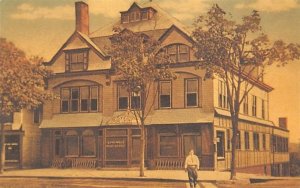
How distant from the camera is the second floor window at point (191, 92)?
933 inches

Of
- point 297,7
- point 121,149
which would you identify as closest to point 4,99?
point 121,149

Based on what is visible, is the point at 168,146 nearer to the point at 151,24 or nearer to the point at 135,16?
the point at 151,24

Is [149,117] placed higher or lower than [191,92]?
lower

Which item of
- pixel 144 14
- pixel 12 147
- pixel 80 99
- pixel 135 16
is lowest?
pixel 12 147

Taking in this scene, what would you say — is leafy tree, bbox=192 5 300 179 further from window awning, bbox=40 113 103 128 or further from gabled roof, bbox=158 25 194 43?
→ window awning, bbox=40 113 103 128

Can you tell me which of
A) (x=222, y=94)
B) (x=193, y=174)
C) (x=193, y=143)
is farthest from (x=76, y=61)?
(x=193, y=174)

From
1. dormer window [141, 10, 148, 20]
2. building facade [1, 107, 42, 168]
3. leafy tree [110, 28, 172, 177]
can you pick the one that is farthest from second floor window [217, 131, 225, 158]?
building facade [1, 107, 42, 168]

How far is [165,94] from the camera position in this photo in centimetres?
2417

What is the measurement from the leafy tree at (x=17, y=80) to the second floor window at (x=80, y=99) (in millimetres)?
2144

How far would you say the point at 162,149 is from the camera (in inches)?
945

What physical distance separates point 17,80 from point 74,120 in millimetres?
4625

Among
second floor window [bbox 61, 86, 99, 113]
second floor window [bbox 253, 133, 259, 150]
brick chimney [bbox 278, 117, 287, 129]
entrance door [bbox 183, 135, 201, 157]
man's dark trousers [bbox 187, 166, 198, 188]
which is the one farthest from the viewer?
second floor window [bbox 61, 86, 99, 113]

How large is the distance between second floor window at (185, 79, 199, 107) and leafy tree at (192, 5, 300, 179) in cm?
480

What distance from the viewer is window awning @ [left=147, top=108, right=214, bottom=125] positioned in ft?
75.9
